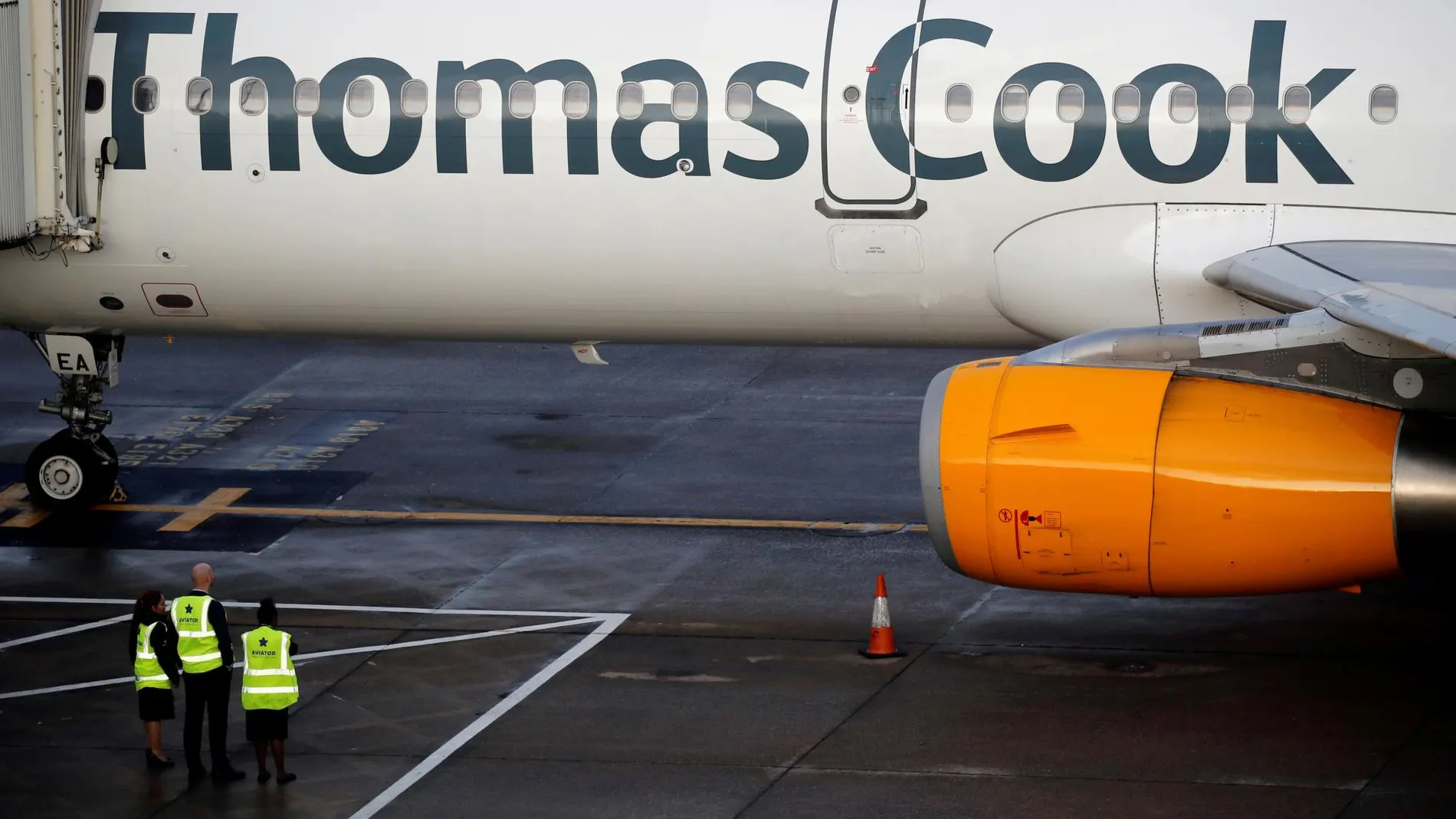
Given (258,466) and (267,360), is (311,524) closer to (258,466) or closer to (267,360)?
(258,466)

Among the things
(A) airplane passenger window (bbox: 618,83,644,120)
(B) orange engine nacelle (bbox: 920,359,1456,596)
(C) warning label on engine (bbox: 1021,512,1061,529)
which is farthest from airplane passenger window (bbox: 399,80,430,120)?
(C) warning label on engine (bbox: 1021,512,1061,529)

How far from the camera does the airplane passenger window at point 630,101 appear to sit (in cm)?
1811

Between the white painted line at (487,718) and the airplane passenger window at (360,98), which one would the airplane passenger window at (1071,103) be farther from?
the airplane passenger window at (360,98)

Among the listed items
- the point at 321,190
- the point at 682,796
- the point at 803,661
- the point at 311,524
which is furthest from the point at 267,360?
the point at 682,796

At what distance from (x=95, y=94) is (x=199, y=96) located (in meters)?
1.00

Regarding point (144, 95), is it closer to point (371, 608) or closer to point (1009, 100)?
point (371, 608)

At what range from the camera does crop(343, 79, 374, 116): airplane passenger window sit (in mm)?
18406

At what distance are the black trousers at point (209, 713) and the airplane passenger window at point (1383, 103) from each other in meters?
10.3

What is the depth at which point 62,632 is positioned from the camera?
59.1ft

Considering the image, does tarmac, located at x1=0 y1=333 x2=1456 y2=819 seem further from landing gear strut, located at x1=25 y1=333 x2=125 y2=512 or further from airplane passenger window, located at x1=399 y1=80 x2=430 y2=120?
airplane passenger window, located at x1=399 y1=80 x2=430 y2=120

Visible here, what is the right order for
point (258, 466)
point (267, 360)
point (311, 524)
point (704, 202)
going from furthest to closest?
point (267, 360)
point (258, 466)
point (311, 524)
point (704, 202)

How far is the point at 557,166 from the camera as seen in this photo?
18.2 m

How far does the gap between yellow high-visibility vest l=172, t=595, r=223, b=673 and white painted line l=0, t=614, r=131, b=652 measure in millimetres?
3678

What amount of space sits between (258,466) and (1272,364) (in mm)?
12984
